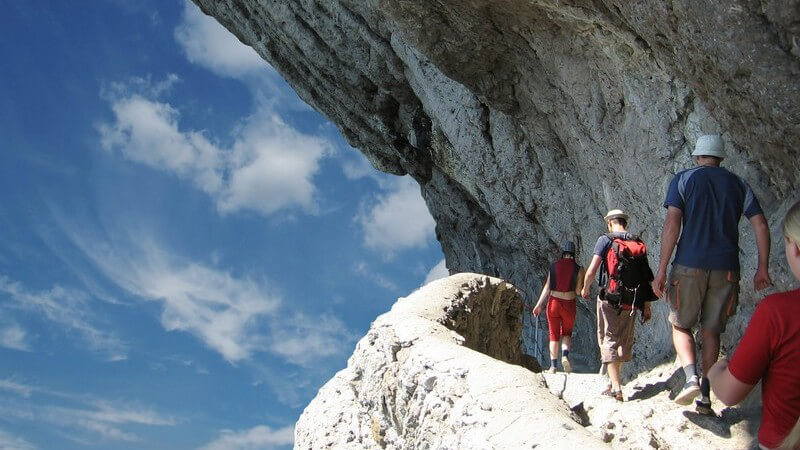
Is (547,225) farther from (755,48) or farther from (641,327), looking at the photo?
(755,48)

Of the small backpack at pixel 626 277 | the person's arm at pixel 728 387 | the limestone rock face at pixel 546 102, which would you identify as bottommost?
the person's arm at pixel 728 387

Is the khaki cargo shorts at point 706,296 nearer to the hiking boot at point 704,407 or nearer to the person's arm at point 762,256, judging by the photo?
the person's arm at point 762,256

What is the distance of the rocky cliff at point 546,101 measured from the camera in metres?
6.38

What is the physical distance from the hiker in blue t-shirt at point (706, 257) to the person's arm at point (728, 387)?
2.22 meters

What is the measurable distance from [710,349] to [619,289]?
1430 mm

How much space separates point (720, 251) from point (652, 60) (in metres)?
4.66

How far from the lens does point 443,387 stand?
4926mm

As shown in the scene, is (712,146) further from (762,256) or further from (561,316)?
(561,316)

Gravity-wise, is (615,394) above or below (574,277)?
below

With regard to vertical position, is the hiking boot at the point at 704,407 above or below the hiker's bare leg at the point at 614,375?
below

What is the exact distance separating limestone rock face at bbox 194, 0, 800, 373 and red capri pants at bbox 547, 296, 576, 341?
109cm

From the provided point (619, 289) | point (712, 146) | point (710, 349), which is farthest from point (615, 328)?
point (712, 146)

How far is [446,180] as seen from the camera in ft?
76.0

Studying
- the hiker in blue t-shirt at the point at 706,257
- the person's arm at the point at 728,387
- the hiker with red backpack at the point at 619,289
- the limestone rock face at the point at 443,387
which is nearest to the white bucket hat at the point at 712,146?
the hiker in blue t-shirt at the point at 706,257
